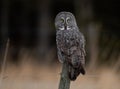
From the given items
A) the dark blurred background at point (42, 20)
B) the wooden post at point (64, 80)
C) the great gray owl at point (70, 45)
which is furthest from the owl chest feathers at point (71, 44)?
the dark blurred background at point (42, 20)

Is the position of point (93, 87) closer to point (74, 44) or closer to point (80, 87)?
point (80, 87)

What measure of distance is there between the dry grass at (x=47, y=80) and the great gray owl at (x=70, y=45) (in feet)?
3.18

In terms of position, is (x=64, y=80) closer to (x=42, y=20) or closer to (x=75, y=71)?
(x=75, y=71)

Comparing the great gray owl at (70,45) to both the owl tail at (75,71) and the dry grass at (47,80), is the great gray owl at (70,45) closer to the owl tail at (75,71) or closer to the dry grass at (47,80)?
the owl tail at (75,71)

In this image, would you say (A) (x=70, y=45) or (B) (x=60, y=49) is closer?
(A) (x=70, y=45)

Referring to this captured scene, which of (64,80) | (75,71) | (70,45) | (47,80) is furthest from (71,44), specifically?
(47,80)

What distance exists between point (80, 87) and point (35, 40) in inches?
462

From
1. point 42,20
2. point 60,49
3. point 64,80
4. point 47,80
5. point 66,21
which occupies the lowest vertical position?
point 42,20

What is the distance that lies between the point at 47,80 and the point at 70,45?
3.79m

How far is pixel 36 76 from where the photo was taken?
10.9m

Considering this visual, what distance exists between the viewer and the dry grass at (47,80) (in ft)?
26.7

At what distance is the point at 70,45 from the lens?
6340mm

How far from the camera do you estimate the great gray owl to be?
5.99 metres

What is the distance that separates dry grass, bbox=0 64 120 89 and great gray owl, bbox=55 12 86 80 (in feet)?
3.18
